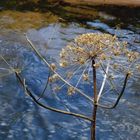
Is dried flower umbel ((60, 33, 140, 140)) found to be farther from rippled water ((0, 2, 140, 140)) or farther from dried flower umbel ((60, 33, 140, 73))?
rippled water ((0, 2, 140, 140))

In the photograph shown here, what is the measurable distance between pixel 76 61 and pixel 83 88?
472 cm

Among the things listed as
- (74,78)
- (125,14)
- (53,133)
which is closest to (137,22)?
(125,14)

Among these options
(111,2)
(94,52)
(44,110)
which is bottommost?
(44,110)

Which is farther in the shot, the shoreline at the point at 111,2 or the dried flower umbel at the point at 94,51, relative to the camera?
the shoreline at the point at 111,2

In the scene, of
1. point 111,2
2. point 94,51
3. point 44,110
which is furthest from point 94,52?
point 111,2

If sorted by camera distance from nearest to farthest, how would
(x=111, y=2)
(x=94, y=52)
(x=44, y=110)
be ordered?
(x=94, y=52) → (x=44, y=110) → (x=111, y=2)

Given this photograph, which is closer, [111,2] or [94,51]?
[94,51]

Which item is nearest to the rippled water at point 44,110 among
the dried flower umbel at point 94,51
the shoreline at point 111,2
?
the dried flower umbel at point 94,51

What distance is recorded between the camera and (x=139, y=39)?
11.3m

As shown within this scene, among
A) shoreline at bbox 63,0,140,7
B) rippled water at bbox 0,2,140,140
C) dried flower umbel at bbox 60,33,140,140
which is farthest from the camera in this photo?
shoreline at bbox 63,0,140,7

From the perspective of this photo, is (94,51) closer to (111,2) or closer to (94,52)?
(94,52)

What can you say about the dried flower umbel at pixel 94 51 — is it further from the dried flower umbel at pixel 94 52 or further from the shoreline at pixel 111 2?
the shoreline at pixel 111 2

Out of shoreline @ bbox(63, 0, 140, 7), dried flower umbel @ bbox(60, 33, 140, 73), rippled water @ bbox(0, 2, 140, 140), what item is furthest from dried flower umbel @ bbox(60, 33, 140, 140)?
Answer: shoreline @ bbox(63, 0, 140, 7)

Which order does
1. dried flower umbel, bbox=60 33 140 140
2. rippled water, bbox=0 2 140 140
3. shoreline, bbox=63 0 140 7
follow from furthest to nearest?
shoreline, bbox=63 0 140 7 → rippled water, bbox=0 2 140 140 → dried flower umbel, bbox=60 33 140 140
